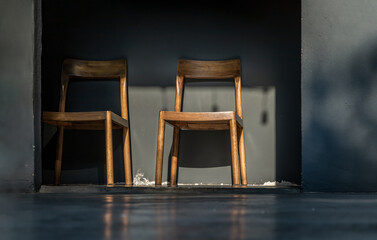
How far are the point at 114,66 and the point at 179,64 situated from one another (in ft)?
1.31

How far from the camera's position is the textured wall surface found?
6.08 feet

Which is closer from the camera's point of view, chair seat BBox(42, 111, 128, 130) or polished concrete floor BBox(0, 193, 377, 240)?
polished concrete floor BBox(0, 193, 377, 240)

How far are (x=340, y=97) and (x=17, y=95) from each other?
140 cm

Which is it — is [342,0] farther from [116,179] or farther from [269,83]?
[116,179]

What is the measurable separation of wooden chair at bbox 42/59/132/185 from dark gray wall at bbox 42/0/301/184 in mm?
114

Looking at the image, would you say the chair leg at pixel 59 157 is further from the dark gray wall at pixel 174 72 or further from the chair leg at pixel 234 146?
the chair leg at pixel 234 146

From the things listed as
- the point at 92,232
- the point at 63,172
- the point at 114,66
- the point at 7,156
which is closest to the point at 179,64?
the point at 114,66

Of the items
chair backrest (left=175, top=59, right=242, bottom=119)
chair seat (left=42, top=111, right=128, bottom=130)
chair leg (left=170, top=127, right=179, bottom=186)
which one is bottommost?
chair leg (left=170, top=127, right=179, bottom=186)

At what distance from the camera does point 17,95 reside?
1886 mm

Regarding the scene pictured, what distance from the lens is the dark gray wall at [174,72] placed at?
2.66m

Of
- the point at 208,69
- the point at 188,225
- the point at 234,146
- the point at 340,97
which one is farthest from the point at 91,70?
the point at 188,225

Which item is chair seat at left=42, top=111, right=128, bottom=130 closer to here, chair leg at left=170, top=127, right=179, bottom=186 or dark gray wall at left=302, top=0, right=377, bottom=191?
chair leg at left=170, top=127, right=179, bottom=186

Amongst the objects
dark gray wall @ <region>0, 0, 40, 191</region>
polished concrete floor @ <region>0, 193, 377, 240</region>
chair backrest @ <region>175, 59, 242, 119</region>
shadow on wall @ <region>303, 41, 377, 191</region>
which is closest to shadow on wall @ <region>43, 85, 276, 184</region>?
chair backrest @ <region>175, 59, 242, 119</region>

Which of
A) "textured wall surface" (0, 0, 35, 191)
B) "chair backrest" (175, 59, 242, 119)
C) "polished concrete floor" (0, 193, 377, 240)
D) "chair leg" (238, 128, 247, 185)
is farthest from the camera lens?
"chair backrest" (175, 59, 242, 119)
